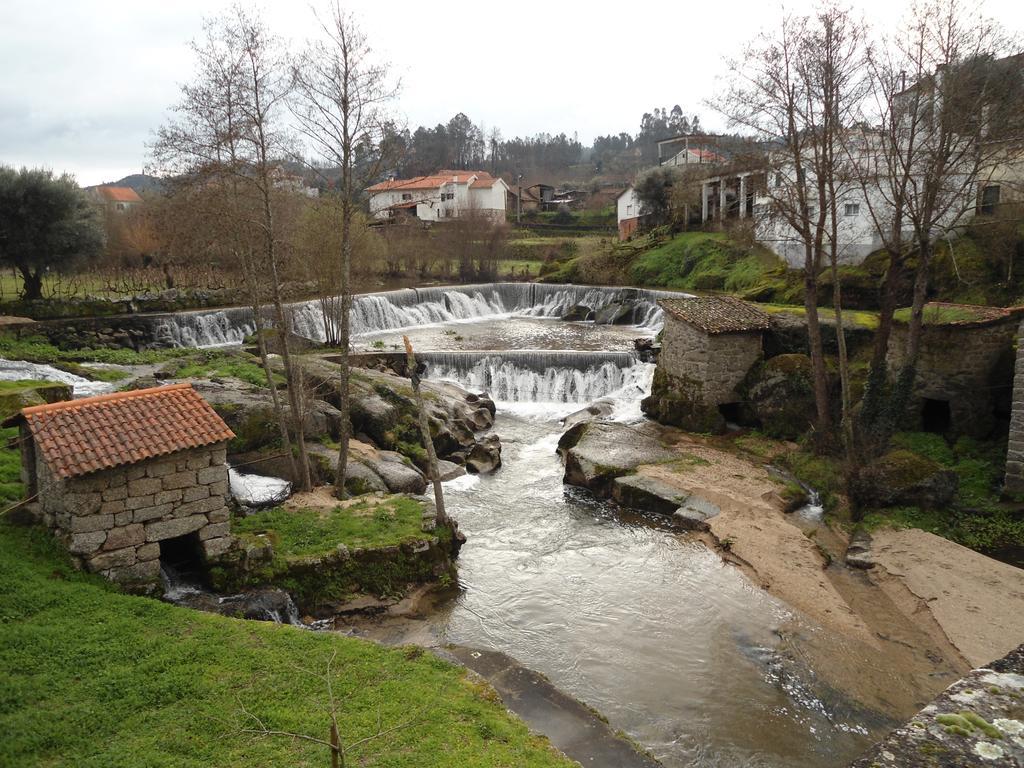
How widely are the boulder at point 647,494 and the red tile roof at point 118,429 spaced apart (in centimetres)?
868

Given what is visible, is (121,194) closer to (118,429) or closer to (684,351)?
(684,351)

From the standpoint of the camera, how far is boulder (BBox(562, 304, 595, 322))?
3662 centimetres

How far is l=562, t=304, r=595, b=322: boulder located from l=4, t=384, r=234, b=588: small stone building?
28431 mm

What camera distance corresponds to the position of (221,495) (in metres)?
9.57

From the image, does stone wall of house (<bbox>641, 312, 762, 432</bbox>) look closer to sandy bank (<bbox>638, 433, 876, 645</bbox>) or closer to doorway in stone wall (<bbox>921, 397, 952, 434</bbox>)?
sandy bank (<bbox>638, 433, 876, 645</bbox>)

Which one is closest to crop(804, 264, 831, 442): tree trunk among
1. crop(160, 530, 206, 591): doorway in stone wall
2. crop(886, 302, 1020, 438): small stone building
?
crop(886, 302, 1020, 438): small stone building

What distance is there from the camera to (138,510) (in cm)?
889

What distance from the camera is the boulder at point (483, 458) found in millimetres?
17031

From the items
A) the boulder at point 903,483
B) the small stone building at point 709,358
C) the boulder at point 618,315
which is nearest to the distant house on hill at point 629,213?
the boulder at point 618,315

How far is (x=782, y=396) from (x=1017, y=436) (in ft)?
18.5

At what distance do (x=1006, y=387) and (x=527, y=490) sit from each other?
10706mm

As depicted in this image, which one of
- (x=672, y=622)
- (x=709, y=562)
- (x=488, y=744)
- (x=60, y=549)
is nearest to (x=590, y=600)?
(x=672, y=622)

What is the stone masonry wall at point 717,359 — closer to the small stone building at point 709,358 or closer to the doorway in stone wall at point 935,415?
the small stone building at point 709,358

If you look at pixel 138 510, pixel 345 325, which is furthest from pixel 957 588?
pixel 138 510
